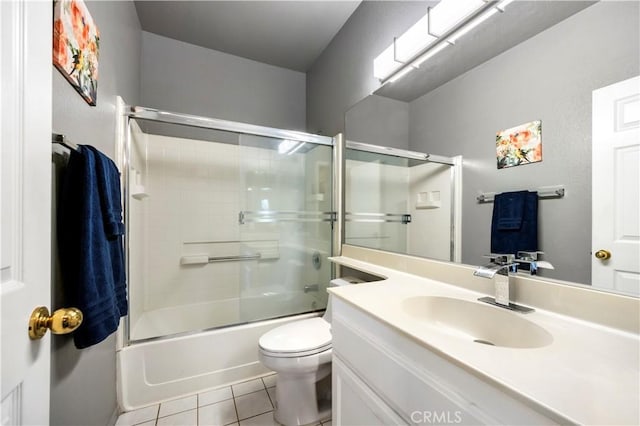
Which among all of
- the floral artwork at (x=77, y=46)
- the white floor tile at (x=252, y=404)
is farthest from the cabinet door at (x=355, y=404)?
the floral artwork at (x=77, y=46)

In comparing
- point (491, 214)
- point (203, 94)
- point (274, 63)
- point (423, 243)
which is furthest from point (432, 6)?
point (203, 94)

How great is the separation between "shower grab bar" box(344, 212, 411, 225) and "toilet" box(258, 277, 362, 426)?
29.2 inches

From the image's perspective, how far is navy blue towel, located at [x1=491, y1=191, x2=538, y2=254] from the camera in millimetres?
878

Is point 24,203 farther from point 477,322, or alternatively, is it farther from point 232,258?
point 232,258

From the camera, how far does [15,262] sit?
17.9 inches

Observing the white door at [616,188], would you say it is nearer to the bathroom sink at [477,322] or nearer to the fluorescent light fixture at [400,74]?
the bathroom sink at [477,322]

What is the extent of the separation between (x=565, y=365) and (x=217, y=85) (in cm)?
279

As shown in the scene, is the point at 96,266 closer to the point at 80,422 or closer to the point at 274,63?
the point at 80,422

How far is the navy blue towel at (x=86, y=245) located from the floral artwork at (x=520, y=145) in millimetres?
1469

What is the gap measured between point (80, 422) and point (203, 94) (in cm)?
232

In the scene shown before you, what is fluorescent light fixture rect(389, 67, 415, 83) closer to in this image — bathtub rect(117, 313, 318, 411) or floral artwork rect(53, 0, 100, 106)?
floral artwork rect(53, 0, 100, 106)

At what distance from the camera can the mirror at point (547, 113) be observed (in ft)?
2.37

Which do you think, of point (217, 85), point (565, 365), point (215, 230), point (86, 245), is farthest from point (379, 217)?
point (217, 85)

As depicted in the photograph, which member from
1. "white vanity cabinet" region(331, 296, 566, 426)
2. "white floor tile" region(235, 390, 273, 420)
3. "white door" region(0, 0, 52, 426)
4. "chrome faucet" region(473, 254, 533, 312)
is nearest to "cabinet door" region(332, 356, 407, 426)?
"white vanity cabinet" region(331, 296, 566, 426)
